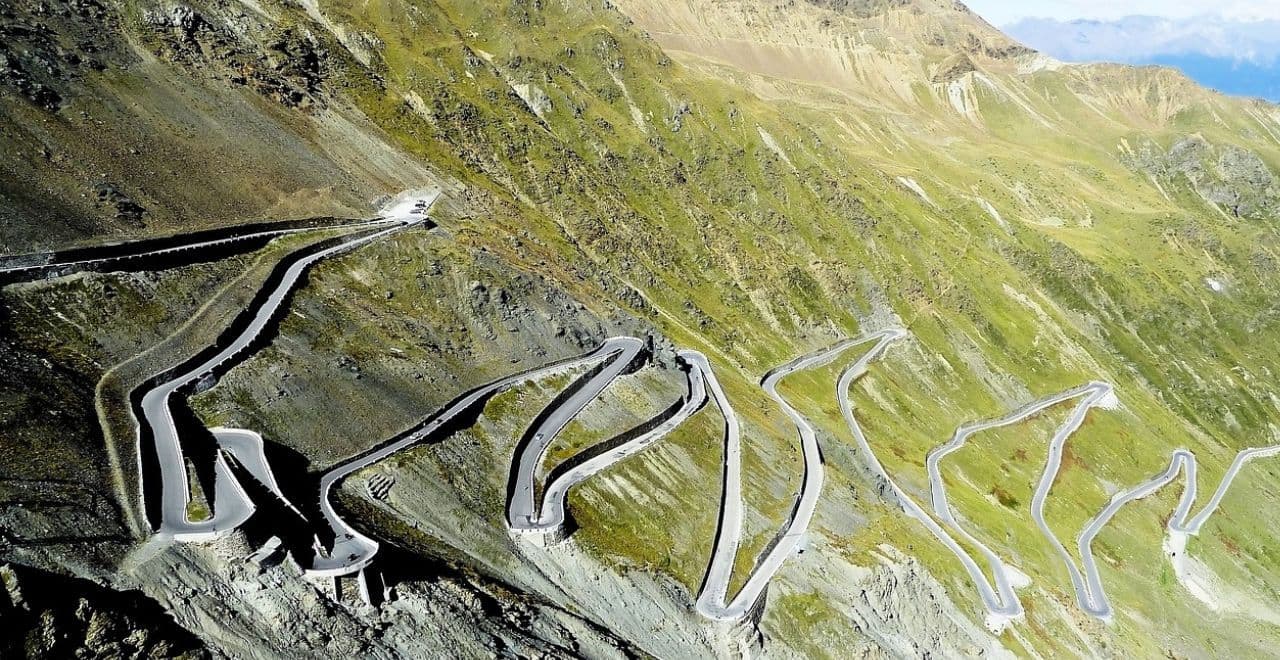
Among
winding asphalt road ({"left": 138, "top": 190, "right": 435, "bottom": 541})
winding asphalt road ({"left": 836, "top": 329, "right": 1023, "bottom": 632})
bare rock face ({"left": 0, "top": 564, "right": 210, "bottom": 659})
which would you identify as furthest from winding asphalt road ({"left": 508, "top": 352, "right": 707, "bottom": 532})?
winding asphalt road ({"left": 836, "top": 329, "right": 1023, "bottom": 632})

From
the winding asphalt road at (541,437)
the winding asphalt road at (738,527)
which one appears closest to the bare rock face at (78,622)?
the winding asphalt road at (541,437)

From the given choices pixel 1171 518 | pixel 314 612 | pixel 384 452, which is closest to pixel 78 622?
pixel 314 612

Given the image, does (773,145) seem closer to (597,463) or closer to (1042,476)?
(1042,476)

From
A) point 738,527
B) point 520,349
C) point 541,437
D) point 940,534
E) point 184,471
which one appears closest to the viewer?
point 184,471

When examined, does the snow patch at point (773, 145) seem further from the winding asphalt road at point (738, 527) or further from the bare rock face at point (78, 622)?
the bare rock face at point (78, 622)

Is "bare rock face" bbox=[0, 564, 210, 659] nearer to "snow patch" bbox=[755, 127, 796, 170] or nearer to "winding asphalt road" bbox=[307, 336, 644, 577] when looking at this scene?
"winding asphalt road" bbox=[307, 336, 644, 577]
